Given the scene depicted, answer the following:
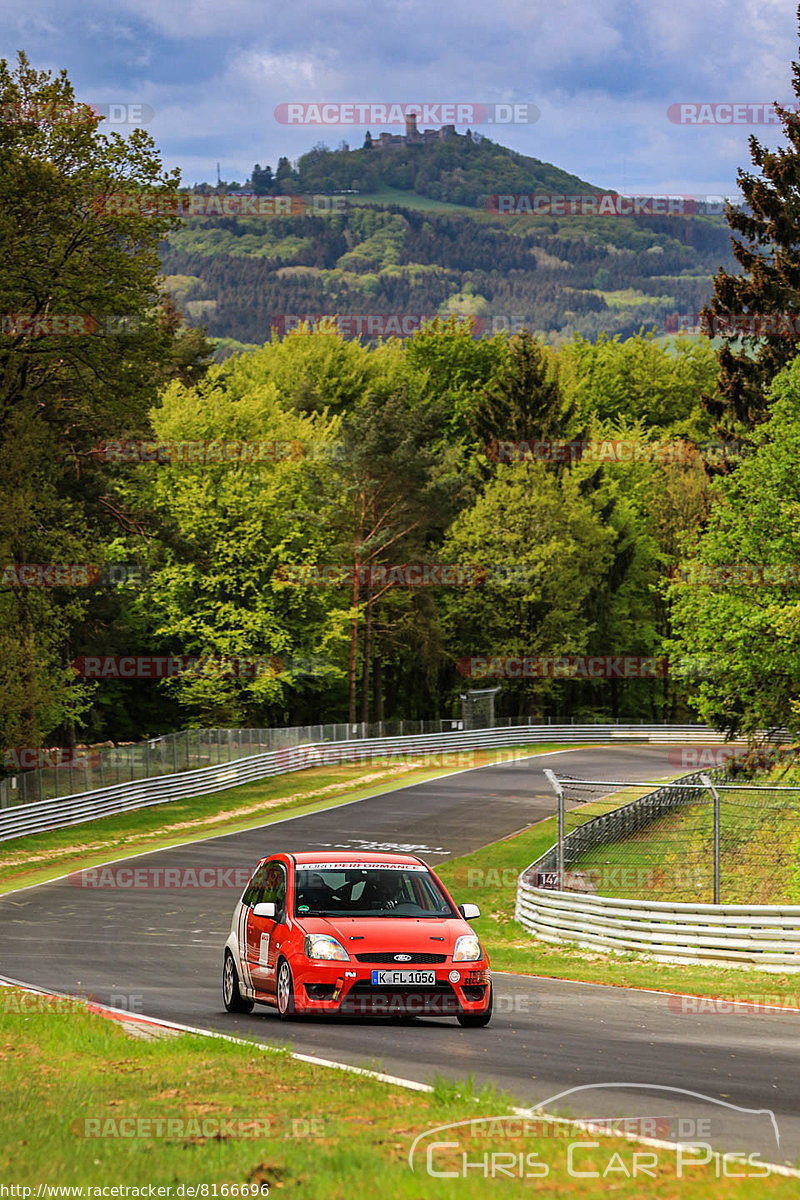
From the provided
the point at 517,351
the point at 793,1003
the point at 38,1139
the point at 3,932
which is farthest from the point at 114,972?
the point at 517,351

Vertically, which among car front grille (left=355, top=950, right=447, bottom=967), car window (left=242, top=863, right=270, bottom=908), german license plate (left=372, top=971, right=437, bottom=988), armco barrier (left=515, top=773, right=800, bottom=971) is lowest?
armco barrier (left=515, top=773, right=800, bottom=971)

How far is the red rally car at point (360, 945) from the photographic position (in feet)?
39.0

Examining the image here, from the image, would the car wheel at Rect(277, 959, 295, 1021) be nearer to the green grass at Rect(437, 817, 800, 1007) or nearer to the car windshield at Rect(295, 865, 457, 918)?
the car windshield at Rect(295, 865, 457, 918)

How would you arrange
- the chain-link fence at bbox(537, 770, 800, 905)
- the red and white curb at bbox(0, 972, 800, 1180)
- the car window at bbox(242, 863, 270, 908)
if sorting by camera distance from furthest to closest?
1. the chain-link fence at bbox(537, 770, 800, 905)
2. the car window at bbox(242, 863, 270, 908)
3. the red and white curb at bbox(0, 972, 800, 1180)

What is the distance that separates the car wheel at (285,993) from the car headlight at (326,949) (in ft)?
1.17

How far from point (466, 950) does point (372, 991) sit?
89cm

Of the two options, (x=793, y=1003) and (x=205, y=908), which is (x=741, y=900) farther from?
(x=793, y=1003)

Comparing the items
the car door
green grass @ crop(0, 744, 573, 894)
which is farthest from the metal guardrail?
the car door

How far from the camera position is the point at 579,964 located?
67.6ft

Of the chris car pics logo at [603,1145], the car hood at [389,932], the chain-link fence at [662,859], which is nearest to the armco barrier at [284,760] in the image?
the chain-link fence at [662,859]

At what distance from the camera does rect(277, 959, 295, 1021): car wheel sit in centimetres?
1212

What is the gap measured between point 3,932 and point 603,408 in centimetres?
7947

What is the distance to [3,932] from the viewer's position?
24.7 m

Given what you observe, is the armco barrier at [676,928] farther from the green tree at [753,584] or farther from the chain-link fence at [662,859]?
the green tree at [753,584]
